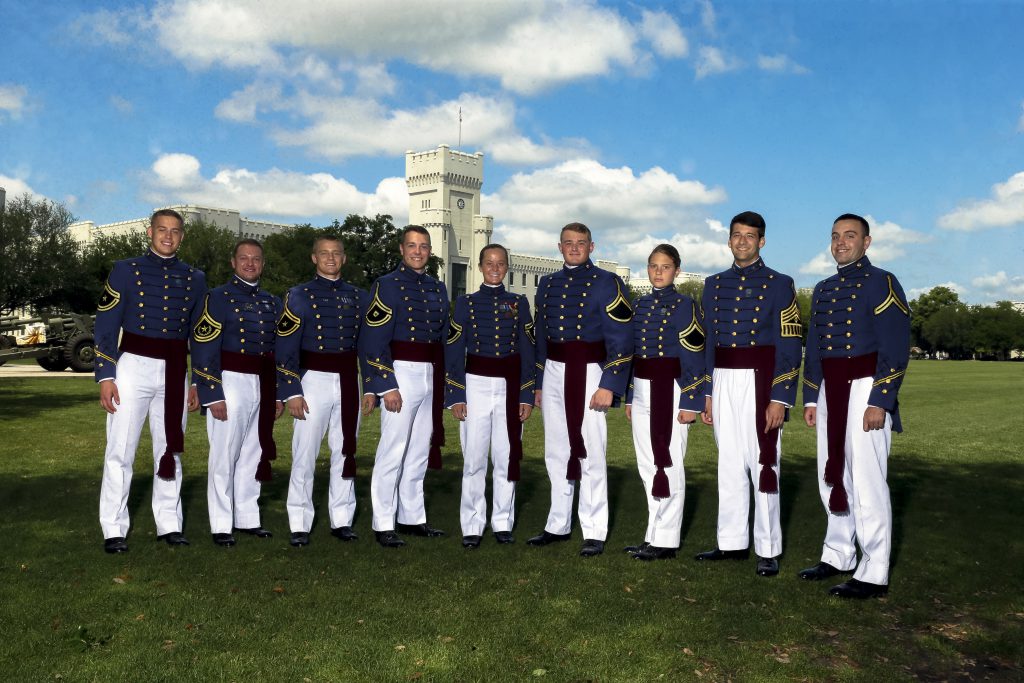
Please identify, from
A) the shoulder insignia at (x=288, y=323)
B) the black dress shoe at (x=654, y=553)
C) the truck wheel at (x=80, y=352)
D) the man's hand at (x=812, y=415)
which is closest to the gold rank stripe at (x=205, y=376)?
the shoulder insignia at (x=288, y=323)

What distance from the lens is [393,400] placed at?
7.53m

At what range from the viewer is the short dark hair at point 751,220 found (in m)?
7.05

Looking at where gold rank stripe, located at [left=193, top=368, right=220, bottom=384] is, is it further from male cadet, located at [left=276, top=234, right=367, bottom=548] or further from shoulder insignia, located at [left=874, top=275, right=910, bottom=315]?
shoulder insignia, located at [left=874, top=275, right=910, bottom=315]

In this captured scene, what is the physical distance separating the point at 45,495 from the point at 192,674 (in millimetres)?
6329

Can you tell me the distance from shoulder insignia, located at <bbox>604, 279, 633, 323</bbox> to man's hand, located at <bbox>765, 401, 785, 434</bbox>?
1.31 m

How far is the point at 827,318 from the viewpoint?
667cm

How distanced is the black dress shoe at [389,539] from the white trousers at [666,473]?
2004 mm

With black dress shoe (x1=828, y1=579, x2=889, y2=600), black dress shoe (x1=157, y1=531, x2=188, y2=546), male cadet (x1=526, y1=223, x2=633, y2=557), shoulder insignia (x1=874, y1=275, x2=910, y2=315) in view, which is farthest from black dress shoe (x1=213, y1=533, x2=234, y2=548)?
shoulder insignia (x1=874, y1=275, x2=910, y2=315)

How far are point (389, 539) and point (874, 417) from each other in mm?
3822

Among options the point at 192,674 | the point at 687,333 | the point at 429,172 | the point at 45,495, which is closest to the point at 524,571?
the point at 687,333

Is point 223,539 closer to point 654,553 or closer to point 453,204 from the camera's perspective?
point 654,553

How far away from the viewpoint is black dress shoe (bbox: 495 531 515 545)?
7.81 metres

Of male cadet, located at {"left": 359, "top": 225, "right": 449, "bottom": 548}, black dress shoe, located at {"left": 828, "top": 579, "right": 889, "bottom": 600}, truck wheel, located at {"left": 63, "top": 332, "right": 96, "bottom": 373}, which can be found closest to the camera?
black dress shoe, located at {"left": 828, "top": 579, "right": 889, "bottom": 600}

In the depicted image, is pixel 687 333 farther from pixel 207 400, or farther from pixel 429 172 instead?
pixel 429 172
